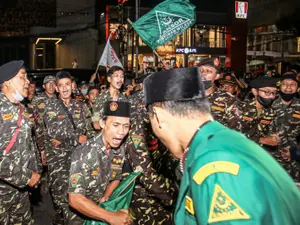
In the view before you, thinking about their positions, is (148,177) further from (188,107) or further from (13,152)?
(188,107)

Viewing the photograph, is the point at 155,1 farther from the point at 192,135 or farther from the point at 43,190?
the point at 192,135

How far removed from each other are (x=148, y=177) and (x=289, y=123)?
381 cm

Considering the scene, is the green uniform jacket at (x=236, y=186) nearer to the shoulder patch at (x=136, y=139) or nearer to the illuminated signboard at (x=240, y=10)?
the shoulder patch at (x=136, y=139)

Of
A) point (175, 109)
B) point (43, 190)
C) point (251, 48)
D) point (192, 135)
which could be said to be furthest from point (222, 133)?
point (251, 48)

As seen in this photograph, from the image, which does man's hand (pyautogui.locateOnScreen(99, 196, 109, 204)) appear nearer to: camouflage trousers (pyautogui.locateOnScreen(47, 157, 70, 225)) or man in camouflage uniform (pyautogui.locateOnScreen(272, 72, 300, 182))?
camouflage trousers (pyautogui.locateOnScreen(47, 157, 70, 225))

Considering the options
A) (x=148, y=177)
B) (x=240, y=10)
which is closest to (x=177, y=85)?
(x=148, y=177)

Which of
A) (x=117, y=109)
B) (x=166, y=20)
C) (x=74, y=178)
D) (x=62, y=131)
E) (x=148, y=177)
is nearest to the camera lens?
(x=74, y=178)

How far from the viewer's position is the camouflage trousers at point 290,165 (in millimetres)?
6398

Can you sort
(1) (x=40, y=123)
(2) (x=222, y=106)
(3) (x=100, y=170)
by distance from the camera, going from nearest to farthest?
(3) (x=100, y=170) → (2) (x=222, y=106) → (1) (x=40, y=123)

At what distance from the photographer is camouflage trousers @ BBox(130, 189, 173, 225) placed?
14.9ft

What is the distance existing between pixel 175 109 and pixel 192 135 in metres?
0.17

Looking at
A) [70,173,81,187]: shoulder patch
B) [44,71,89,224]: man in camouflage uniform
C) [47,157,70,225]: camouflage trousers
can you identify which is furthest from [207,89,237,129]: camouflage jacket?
[47,157,70,225]: camouflage trousers

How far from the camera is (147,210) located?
459 cm

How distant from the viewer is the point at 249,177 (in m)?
1.50
